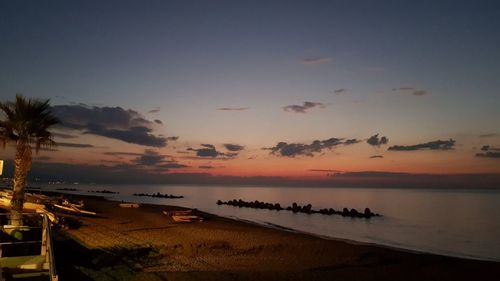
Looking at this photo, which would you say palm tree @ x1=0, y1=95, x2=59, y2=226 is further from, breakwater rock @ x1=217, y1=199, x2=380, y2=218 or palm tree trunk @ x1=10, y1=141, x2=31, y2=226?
breakwater rock @ x1=217, y1=199, x2=380, y2=218

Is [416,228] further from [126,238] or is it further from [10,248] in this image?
[10,248]

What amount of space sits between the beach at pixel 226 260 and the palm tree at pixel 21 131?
3.26 meters

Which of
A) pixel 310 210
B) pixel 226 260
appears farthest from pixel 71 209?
pixel 310 210

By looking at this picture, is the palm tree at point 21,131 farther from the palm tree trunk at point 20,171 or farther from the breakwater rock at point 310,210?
the breakwater rock at point 310,210

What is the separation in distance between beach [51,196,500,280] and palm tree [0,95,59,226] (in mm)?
3259

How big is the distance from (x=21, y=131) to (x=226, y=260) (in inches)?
460

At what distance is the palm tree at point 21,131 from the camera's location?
1744cm

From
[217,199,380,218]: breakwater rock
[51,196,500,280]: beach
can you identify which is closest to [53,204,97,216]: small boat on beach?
[51,196,500,280]: beach

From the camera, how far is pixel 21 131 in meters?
17.7

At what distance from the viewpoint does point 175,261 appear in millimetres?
15281

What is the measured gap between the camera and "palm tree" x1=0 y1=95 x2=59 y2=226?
57.2ft

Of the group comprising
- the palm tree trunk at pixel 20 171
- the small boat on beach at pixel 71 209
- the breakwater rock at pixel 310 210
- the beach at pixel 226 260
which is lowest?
the breakwater rock at pixel 310 210

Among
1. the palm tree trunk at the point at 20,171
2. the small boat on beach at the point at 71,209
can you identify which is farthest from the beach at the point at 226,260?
the small boat on beach at the point at 71,209

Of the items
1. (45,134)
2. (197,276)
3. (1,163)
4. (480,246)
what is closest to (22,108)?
(45,134)
